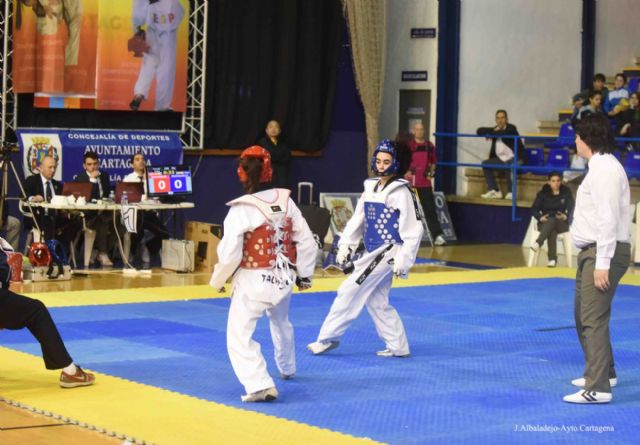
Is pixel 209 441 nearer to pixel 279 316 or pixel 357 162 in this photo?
A: pixel 279 316

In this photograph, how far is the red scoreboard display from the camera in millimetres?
14141

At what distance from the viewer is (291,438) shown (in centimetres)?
600

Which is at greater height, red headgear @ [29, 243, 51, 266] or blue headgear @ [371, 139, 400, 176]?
blue headgear @ [371, 139, 400, 176]

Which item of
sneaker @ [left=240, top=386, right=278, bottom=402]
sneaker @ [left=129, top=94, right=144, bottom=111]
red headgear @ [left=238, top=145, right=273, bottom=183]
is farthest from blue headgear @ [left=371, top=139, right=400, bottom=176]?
sneaker @ [left=129, top=94, right=144, bottom=111]

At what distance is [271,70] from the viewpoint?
18781 mm

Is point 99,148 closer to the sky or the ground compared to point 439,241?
closer to the sky

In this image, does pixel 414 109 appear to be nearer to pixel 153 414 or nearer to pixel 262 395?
pixel 262 395

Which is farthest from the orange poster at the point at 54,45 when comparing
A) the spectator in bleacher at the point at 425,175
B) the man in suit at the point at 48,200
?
the spectator in bleacher at the point at 425,175

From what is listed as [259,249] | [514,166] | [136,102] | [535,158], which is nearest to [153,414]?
[259,249]

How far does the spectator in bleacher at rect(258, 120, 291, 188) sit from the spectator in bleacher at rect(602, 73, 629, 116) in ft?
16.9

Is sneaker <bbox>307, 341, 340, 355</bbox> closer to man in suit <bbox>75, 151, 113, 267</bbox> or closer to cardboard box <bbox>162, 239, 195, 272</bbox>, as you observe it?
cardboard box <bbox>162, 239, 195, 272</bbox>

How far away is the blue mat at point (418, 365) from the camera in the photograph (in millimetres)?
6504

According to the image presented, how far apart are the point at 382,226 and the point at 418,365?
1.03 meters

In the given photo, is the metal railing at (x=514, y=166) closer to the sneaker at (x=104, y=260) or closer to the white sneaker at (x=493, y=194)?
the white sneaker at (x=493, y=194)
